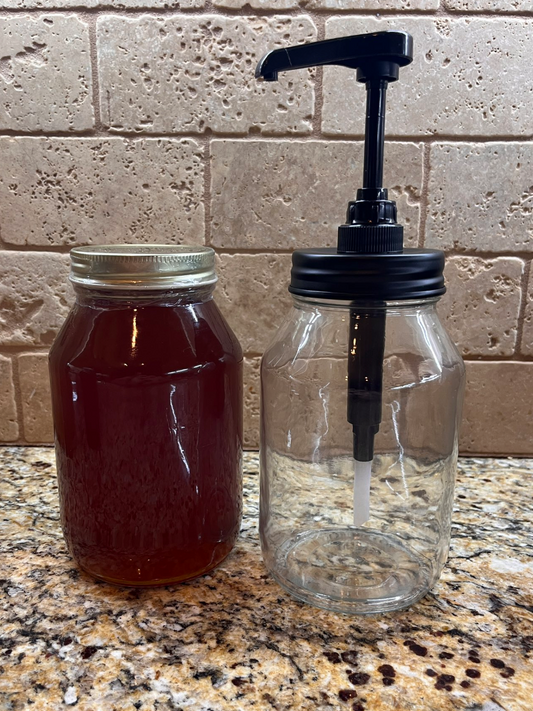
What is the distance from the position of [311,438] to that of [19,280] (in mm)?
484

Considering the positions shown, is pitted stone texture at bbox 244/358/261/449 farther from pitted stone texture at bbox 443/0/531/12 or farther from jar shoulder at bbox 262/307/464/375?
pitted stone texture at bbox 443/0/531/12

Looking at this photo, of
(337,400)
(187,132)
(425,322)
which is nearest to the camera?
(425,322)

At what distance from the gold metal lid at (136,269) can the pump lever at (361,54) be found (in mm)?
186

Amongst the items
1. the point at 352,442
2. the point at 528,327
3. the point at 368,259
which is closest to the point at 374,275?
the point at 368,259

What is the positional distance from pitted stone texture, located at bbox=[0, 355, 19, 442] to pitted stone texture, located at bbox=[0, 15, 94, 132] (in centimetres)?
35

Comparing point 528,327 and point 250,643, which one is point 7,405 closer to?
point 250,643

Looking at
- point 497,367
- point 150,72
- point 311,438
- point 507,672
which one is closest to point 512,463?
point 497,367

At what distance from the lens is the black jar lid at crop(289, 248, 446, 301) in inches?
17.9

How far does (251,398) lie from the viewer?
0.89 m

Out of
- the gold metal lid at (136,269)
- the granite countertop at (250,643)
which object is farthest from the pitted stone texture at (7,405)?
the gold metal lid at (136,269)

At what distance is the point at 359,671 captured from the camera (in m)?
0.46

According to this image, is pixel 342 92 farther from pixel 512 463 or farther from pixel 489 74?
pixel 512 463

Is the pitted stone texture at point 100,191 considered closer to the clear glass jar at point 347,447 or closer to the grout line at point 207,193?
the grout line at point 207,193

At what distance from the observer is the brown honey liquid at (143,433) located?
0.50 m
